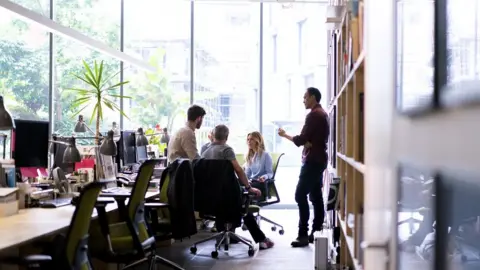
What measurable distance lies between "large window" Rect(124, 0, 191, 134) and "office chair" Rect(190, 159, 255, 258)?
4147 millimetres

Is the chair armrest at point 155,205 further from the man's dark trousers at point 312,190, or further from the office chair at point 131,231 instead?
the man's dark trousers at point 312,190

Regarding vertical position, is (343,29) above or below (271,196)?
above

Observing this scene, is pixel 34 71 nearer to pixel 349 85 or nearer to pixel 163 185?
pixel 163 185

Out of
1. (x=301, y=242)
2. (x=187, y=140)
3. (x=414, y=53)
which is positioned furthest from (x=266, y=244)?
(x=414, y=53)

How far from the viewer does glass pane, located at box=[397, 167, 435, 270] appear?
Answer: 1.11 meters

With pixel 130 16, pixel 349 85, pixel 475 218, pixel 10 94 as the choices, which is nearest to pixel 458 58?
pixel 475 218

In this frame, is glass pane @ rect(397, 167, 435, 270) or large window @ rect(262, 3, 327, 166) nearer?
glass pane @ rect(397, 167, 435, 270)

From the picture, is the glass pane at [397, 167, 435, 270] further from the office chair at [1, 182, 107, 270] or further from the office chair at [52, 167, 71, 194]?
the office chair at [52, 167, 71, 194]

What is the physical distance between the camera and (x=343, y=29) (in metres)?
3.48

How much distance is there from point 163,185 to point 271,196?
90.9 inches

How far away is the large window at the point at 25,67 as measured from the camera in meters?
8.05

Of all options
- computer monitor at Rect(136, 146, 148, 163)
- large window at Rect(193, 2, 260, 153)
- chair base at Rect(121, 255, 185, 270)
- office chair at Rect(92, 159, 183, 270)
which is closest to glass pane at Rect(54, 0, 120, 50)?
large window at Rect(193, 2, 260, 153)

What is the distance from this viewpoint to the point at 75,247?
8.71 feet

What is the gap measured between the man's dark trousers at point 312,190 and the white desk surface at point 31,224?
253cm
